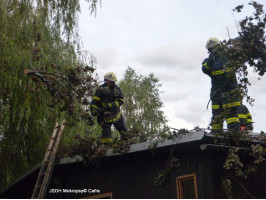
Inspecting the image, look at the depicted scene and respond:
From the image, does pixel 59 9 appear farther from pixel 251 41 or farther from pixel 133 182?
pixel 251 41

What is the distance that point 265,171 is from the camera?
8.16m

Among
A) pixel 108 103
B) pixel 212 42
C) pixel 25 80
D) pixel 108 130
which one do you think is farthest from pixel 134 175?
pixel 25 80

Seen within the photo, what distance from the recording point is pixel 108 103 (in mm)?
9742

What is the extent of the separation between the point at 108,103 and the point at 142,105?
19902mm

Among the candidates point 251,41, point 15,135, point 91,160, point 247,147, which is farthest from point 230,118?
point 15,135

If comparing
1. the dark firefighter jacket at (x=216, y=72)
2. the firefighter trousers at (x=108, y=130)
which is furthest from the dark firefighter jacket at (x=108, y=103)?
the dark firefighter jacket at (x=216, y=72)

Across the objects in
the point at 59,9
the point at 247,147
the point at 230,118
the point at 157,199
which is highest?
the point at 59,9

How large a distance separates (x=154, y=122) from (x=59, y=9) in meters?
17.7

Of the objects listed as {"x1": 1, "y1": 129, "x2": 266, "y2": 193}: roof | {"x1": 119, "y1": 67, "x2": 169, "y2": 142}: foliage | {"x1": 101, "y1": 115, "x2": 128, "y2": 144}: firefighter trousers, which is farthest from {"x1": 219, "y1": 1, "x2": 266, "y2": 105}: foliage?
{"x1": 119, "y1": 67, "x2": 169, "y2": 142}: foliage

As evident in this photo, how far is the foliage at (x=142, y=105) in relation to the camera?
29.2m

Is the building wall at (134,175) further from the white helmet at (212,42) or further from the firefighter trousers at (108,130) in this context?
the white helmet at (212,42)

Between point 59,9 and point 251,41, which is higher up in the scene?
point 59,9

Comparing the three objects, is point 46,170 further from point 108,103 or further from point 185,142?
point 185,142

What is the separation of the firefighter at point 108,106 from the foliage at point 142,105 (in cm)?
1863
